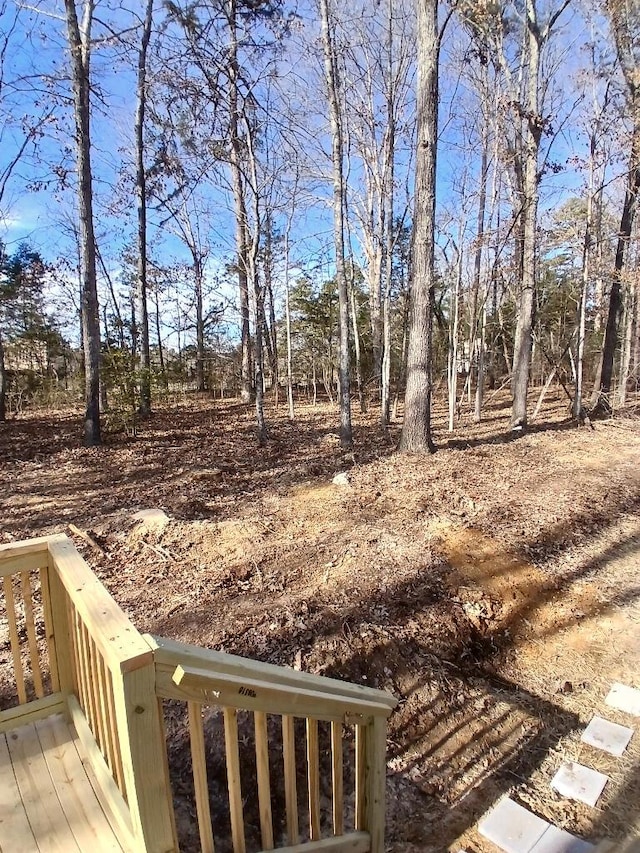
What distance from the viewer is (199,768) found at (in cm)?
132

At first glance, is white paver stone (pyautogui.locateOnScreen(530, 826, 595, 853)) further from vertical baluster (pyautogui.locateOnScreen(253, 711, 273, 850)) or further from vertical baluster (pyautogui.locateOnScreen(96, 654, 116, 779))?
vertical baluster (pyautogui.locateOnScreen(96, 654, 116, 779))

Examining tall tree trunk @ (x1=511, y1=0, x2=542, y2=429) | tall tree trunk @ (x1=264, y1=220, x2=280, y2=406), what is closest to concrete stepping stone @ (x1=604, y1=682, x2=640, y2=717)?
tall tree trunk @ (x1=511, y1=0, x2=542, y2=429)

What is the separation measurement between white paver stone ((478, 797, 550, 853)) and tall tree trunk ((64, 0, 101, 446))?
7.09 meters

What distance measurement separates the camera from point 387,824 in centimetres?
214

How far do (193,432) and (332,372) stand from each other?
6627 millimetres

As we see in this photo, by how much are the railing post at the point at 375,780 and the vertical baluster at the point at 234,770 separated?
0.55m

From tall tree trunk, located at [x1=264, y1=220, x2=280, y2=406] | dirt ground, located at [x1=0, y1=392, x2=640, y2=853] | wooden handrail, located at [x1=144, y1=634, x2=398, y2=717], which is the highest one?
tall tree trunk, located at [x1=264, y1=220, x2=280, y2=406]

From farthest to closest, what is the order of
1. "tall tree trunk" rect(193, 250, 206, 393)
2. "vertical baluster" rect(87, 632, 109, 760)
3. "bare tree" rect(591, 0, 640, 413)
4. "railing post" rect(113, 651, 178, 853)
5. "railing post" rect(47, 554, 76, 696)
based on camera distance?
"tall tree trunk" rect(193, 250, 206, 393) < "bare tree" rect(591, 0, 640, 413) < "railing post" rect(47, 554, 76, 696) < "vertical baluster" rect(87, 632, 109, 760) < "railing post" rect(113, 651, 178, 853)

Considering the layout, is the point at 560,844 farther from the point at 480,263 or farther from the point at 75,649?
the point at 480,263

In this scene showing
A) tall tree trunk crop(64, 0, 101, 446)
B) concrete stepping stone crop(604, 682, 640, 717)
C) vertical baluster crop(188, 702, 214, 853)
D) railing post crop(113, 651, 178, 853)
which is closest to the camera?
railing post crop(113, 651, 178, 853)

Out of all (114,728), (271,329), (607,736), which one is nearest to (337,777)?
(114,728)

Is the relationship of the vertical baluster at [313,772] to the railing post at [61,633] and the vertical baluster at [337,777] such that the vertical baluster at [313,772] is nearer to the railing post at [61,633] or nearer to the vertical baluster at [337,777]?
the vertical baluster at [337,777]

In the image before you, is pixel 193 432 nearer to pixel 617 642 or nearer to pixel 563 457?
pixel 563 457

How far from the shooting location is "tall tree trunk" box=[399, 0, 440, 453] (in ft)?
19.7
